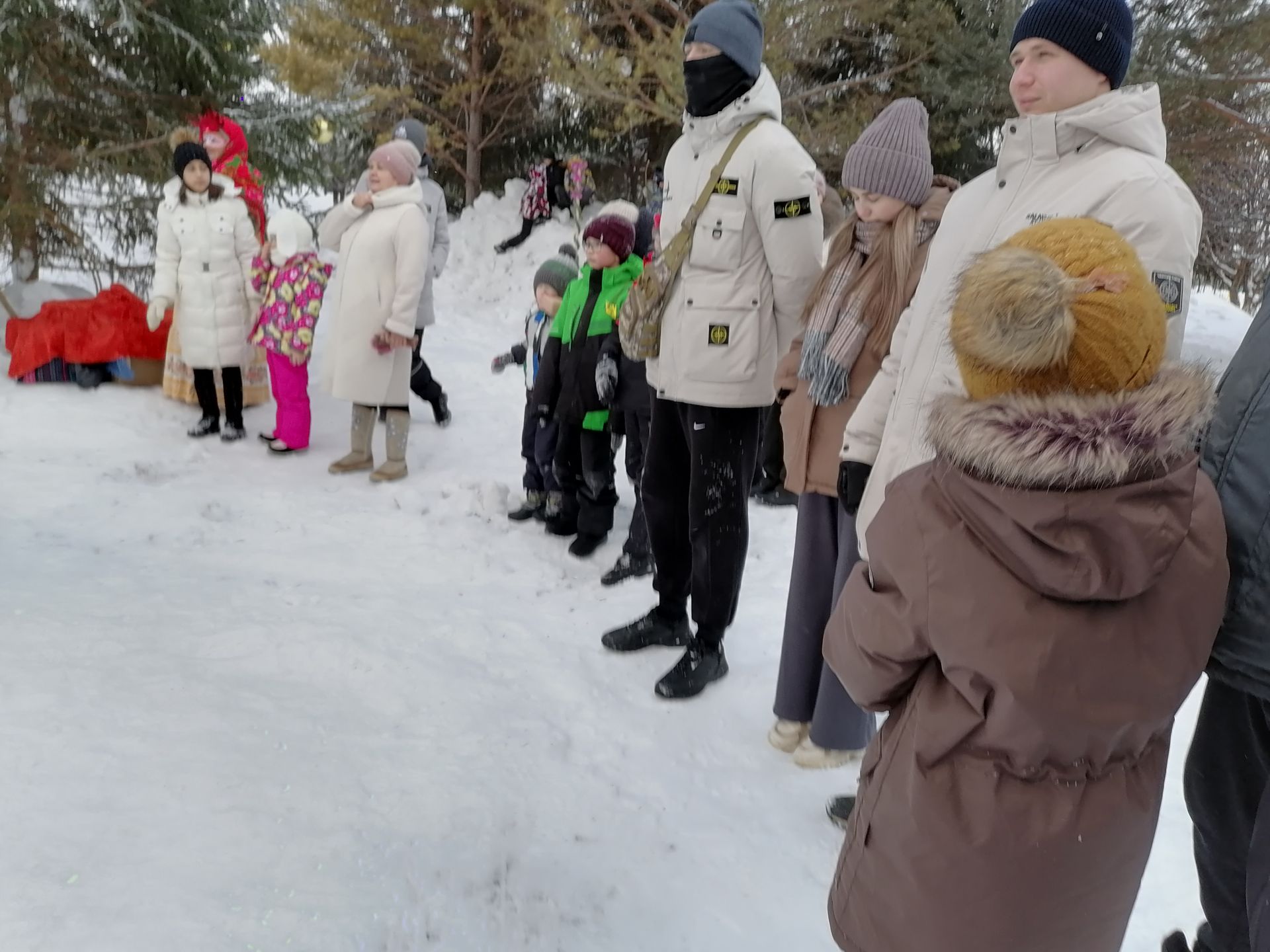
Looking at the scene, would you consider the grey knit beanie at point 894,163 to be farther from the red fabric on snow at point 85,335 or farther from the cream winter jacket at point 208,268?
the red fabric on snow at point 85,335

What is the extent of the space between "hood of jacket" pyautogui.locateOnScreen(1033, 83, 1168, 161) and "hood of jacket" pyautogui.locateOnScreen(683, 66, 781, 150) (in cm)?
122

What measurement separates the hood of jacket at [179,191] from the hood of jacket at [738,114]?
4121 mm

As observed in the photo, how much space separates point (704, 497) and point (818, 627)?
60 cm

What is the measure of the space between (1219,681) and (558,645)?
94.5 inches

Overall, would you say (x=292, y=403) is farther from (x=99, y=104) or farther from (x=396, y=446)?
(x=99, y=104)

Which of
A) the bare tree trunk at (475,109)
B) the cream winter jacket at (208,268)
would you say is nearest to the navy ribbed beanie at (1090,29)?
the cream winter jacket at (208,268)

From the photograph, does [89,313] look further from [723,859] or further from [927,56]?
[927,56]

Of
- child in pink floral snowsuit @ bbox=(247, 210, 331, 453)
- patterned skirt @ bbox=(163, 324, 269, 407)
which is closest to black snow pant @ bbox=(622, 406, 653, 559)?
child in pink floral snowsuit @ bbox=(247, 210, 331, 453)

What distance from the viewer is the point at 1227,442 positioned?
1.60 metres

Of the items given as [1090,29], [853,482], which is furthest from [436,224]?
[1090,29]

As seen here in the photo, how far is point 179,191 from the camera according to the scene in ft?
19.5

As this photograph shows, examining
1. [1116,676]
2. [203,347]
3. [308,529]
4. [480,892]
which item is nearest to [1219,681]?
[1116,676]

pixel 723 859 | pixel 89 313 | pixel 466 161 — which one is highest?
pixel 466 161

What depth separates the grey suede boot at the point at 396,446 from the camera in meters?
5.57
